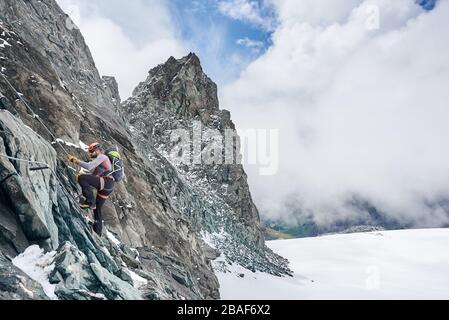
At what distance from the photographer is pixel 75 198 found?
47.9 ft

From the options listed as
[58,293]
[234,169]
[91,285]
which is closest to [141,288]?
[91,285]

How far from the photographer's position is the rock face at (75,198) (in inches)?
418

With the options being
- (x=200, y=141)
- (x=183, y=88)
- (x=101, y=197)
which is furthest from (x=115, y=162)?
(x=183, y=88)

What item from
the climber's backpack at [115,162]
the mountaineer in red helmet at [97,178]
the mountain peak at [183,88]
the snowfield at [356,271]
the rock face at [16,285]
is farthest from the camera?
the mountain peak at [183,88]

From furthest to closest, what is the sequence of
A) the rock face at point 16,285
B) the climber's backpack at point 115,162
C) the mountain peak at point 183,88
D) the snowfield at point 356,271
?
the mountain peak at point 183,88, the snowfield at point 356,271, the climber's backpack at point 115,162, the rock face at point 16,285

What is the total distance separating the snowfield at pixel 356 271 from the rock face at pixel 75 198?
6816mm

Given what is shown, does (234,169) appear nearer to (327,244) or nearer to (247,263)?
(247,263)

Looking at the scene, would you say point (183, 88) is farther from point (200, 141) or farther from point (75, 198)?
point (75, 198)

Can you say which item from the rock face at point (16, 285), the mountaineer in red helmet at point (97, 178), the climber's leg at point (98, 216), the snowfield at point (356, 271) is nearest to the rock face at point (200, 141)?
the snowfield at point (356, 271)

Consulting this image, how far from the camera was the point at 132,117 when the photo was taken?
77500 millimetres

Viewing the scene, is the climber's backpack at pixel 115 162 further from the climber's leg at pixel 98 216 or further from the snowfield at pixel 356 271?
the snowfield at pixel 356 271

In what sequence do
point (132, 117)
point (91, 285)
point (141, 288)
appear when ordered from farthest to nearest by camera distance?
point (132, 117)
point (141, 288)
point (91, 285)

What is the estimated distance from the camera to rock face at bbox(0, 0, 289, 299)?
10.6 m

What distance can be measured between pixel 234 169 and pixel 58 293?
70.9m
